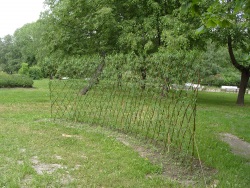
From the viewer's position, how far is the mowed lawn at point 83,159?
3672 millimetres

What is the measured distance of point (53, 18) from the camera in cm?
1333

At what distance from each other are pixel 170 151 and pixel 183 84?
1280mm

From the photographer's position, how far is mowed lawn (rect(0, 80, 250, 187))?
367cm

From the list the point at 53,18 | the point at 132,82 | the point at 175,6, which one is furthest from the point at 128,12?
the point at 132,82

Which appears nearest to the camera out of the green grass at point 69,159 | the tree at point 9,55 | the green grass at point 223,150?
the green grass at point 69,159

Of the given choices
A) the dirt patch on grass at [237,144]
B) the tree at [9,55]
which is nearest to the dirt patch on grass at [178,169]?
the dirt patch on grass at [237,144]

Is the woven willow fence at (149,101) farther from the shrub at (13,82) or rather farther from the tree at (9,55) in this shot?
the tree at (9,55)

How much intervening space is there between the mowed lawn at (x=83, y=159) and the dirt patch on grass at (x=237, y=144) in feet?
0.54

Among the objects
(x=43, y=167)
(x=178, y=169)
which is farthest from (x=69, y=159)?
(x=178, y=169)

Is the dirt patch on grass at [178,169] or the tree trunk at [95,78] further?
the tree trunk at [95,78]

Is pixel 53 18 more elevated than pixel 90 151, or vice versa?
pixel 53 18

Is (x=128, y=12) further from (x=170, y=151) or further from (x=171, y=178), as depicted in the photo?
(x=171, y=178)

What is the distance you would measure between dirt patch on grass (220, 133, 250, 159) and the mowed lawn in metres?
0.16

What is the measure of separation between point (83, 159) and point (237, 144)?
3689 millimetres
